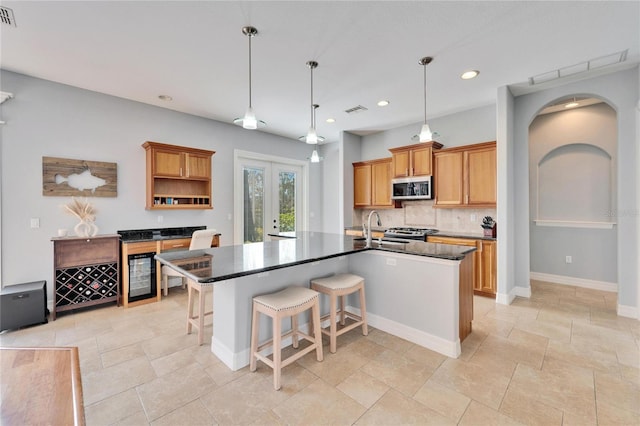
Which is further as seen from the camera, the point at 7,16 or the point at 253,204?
the point at 253,204

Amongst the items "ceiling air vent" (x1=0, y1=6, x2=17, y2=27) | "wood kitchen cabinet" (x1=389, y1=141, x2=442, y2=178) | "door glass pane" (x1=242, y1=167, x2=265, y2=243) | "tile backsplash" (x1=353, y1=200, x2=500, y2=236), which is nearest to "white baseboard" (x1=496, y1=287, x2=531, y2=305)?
"tile backsplash" (x1=353, y1=200, x2=500, y2=236)

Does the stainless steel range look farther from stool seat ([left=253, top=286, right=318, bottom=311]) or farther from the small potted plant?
stool seat ([left=253, top=286, right=318, bottom=311])

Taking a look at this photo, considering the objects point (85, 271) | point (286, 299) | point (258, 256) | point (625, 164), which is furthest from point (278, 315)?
point (625, 164)

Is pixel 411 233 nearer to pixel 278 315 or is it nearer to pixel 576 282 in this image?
pixel 576 282

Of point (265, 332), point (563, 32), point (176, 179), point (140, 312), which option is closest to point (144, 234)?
point (176, 179)

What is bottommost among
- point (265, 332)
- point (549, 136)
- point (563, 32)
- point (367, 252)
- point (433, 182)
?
point (265, 332)

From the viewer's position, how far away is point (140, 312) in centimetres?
336

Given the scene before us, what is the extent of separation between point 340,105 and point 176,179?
9.40ft

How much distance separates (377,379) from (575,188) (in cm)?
461

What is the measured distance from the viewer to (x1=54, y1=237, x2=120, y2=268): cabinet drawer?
3.28 metres

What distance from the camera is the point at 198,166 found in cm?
445

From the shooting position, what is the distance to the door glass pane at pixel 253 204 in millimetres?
5406

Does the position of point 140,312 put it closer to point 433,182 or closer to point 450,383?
point 450,383

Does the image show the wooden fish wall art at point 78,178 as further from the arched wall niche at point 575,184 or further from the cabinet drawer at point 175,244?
the arched wall niche at point 575,184
